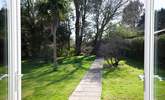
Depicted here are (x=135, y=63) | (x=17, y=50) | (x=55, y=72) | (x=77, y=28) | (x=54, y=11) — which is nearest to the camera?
(x=17, y=50)

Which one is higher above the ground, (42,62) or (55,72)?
(42,62)

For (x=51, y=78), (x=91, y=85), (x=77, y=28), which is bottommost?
(x=91, y=85)

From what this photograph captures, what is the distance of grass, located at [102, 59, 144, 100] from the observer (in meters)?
5.27

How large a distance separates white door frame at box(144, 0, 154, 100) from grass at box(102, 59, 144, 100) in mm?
2606

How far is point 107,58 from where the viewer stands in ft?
17.5

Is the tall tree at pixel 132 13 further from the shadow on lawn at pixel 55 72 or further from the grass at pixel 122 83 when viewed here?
the shadow on lawn at pixel 55 72

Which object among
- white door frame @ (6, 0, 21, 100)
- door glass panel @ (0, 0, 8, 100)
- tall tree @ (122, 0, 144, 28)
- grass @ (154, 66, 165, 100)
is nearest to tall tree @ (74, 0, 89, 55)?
tall tree @ (122, 0, 144, 28)

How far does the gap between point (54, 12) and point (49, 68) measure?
3.41ft

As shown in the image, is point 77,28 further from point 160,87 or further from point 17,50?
point 160,87

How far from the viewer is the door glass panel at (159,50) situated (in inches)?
95.3

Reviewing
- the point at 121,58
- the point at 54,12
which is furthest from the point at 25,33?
the point at 121,58

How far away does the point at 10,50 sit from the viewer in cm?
263

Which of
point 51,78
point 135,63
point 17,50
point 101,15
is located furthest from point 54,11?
point 17,50

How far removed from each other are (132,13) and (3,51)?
284cm
